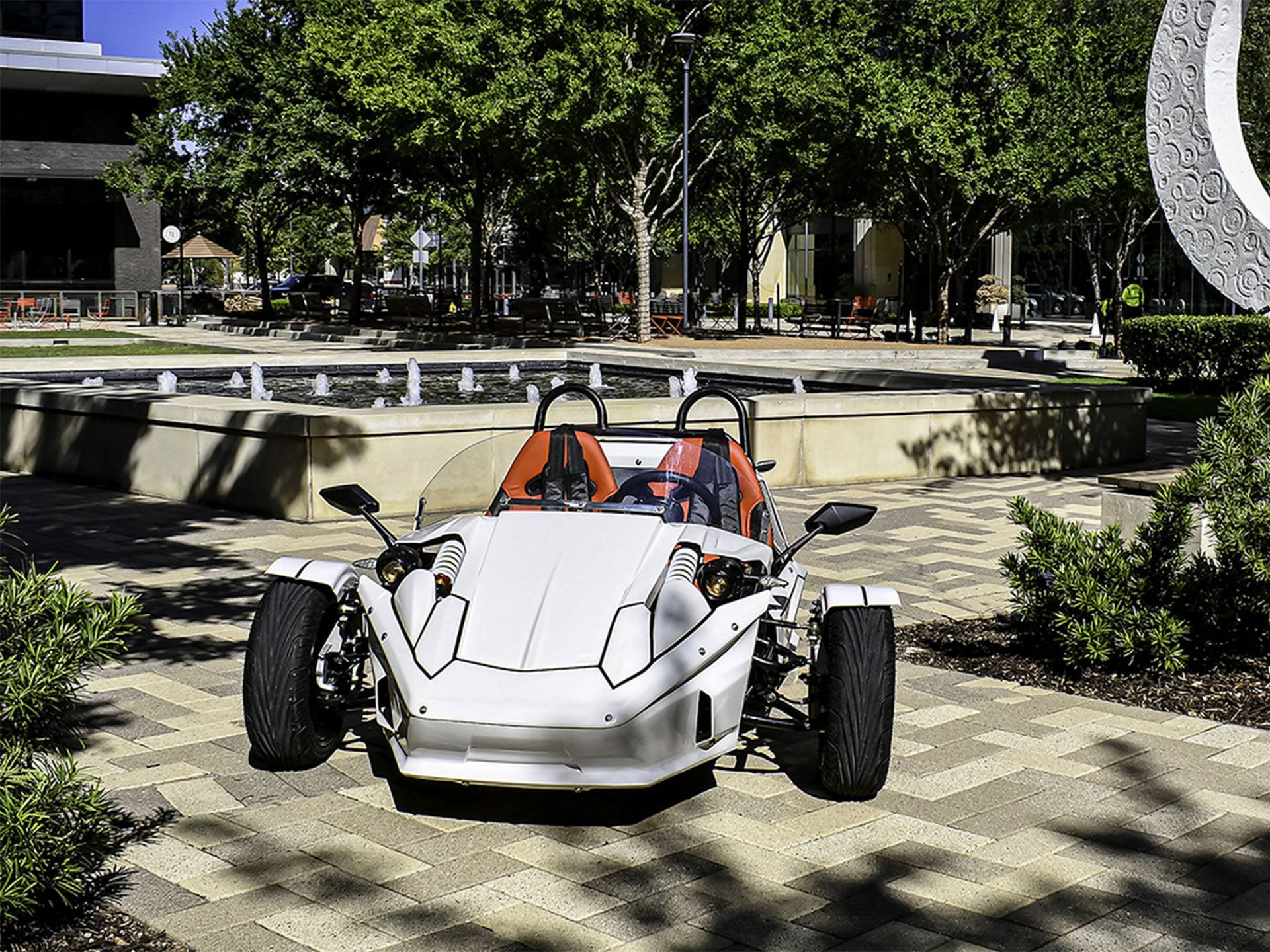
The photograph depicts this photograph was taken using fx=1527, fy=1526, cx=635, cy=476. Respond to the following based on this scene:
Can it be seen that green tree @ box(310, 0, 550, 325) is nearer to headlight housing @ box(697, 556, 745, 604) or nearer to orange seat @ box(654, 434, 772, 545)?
orange seat @ box(654, 434, 772, 545)

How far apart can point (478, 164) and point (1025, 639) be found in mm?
34906

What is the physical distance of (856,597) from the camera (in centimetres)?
558

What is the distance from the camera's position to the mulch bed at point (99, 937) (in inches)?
165

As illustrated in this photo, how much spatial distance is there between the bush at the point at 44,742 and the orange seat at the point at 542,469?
6.22ft

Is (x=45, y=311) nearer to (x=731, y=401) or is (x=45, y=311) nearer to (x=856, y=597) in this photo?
(x=731, y=401)

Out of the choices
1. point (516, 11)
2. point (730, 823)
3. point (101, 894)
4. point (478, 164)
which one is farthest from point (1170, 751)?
point (478, 164)

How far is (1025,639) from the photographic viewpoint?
7.91m

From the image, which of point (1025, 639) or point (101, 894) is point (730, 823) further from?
point (1025, 639)

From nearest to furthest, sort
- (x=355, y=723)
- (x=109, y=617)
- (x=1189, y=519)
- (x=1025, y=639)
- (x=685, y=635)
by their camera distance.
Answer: (x=109, y=617) → (x=685, y=635) → (x=355, y=723) → (x=1189, y=519) → (x=1025, y=639)

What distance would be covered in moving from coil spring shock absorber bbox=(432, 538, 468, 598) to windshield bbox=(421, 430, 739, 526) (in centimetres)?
25

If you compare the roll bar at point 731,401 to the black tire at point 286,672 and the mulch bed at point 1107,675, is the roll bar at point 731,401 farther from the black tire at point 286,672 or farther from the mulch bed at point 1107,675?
the mulch bed at point 1107,675

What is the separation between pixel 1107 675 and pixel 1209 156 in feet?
20.1

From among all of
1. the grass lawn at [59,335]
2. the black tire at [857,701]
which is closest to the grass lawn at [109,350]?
the grass lawn at [59,335]

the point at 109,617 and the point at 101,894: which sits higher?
the point at 109,617
